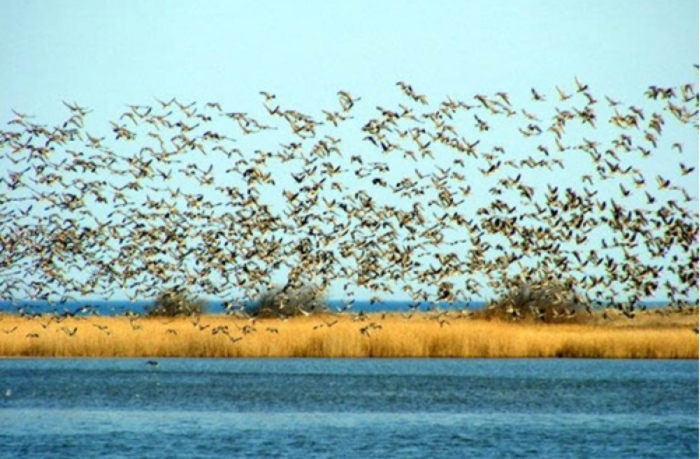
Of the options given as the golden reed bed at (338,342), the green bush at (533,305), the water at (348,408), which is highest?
the green bush at (533,305)

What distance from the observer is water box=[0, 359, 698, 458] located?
30750mm

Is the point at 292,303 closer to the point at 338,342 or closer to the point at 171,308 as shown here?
the point at 171,308

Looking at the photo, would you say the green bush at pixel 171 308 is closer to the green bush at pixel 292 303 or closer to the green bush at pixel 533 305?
the green bush at pixel 292 303

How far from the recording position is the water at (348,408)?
101 feet

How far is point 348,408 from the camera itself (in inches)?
1540

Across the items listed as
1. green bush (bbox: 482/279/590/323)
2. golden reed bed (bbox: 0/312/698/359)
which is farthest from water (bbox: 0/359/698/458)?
green bush (bbox: 482/279/590/323)

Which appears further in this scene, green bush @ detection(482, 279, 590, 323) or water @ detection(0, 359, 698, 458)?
green bush @ detection(482, 279, 590, 323)

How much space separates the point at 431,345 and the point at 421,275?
14123 mm

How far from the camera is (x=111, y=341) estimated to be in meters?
51.4

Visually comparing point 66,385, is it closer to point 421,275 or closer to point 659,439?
point 421,275

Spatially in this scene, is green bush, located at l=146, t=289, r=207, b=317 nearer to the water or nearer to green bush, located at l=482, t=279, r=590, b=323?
the water

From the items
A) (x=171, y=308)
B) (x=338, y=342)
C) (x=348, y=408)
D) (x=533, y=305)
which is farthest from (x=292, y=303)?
(x=348, y=408)

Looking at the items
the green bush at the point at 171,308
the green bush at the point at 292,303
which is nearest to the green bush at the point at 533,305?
the green bush at the point at 292,303

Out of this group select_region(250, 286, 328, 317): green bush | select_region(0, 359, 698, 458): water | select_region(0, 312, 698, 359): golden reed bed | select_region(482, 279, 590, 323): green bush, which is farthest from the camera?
select_region(250, 286, 328, 317): green bush
